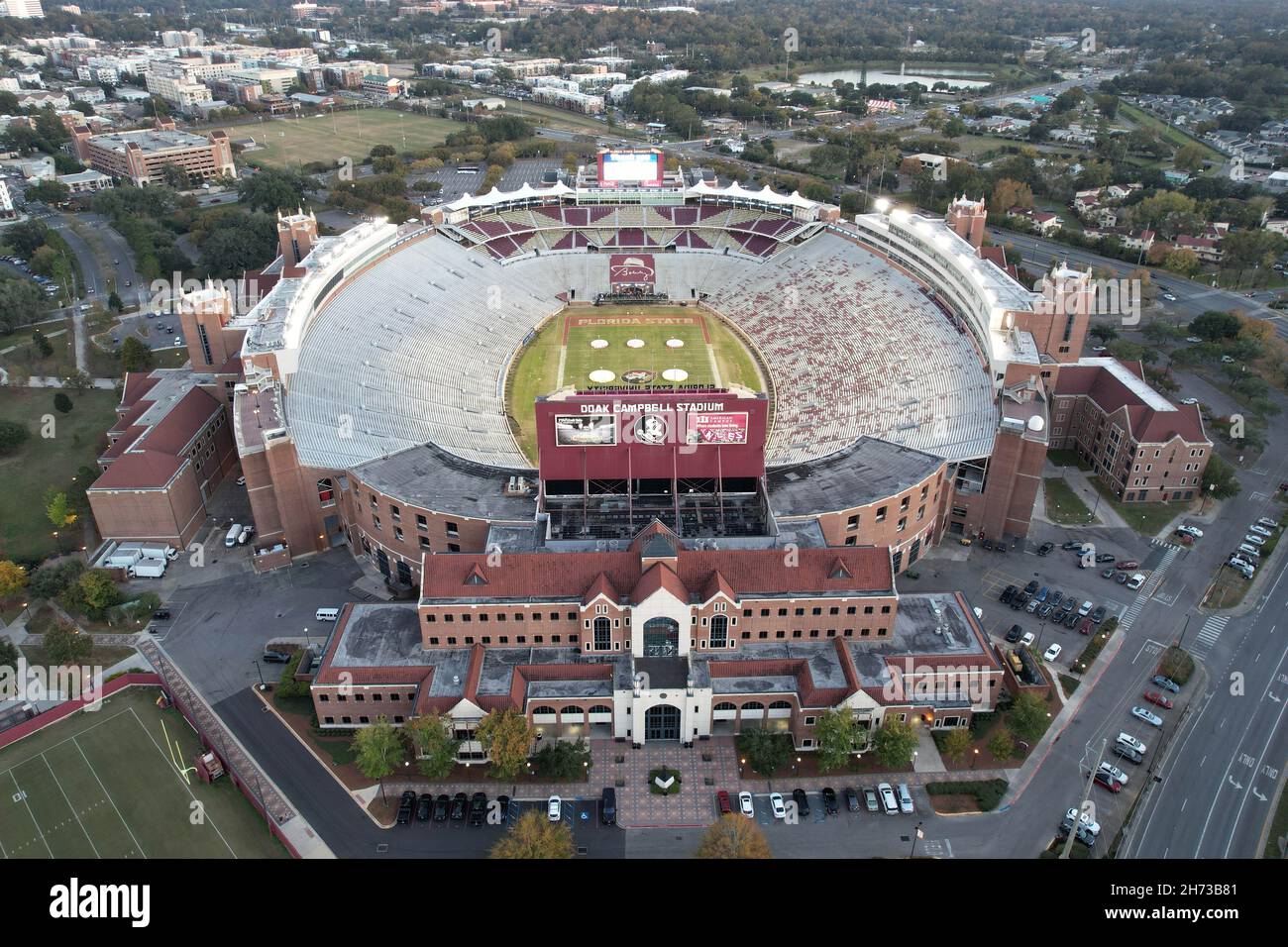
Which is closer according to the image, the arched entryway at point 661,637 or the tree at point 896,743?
the tree at point 896,743

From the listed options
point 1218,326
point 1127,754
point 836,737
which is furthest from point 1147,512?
point 836,737

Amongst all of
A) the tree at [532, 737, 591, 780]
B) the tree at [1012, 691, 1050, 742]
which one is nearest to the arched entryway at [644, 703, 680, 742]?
the tree at [532, 737, 591, 780]

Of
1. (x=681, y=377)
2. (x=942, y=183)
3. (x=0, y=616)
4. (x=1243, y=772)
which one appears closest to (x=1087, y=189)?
(x=942, y=183)

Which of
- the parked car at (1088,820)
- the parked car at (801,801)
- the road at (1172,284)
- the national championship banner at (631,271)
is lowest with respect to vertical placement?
the parked car at (801,801)

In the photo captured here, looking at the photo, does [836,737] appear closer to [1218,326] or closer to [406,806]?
[406,806]

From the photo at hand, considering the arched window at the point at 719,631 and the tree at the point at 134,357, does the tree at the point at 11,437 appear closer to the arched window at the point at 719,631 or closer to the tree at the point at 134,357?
the tree at the point at 134,357

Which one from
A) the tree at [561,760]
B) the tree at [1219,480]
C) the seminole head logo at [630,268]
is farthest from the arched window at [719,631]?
the seminole head logo at [630,268]

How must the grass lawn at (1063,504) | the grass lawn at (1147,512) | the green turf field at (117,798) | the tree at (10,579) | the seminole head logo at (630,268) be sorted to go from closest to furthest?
the green turf field at (117,798) < the tree at (10,579) < the grass lawn at (1147,512) < the grass lawn at (1063,504) < the seminole head logo at (630,268)
